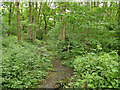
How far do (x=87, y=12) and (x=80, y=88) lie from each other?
4182 millimetres

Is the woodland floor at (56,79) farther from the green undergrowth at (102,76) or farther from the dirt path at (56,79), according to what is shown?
the green undergrowth at (102,76)

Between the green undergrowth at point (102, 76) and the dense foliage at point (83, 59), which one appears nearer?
the green undergrowth at point (102, 76)

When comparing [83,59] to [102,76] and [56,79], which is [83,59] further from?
[56,79]

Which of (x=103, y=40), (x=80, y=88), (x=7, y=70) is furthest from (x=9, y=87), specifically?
(x=103, y=40)

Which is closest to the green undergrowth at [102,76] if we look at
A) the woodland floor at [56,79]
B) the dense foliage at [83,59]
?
the dense foliage at [83,59]

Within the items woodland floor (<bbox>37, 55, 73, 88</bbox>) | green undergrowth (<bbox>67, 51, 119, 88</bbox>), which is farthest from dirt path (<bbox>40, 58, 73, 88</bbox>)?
green undergrowth (<bbox>67, 51, 119, 88</bbox>)

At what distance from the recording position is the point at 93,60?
14.0 feet

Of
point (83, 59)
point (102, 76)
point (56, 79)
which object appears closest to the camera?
point (102, 76)

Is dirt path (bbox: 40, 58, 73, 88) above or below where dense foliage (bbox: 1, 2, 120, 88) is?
below

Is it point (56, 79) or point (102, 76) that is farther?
point (56, 79)

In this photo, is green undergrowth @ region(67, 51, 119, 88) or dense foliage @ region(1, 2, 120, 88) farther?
dense foliage @ region(1, 2, 120, 88)

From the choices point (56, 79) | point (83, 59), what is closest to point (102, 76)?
point (83, 59)

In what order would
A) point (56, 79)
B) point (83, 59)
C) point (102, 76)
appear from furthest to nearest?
point (56, 79) < point (83, 59) < point (102, 76)

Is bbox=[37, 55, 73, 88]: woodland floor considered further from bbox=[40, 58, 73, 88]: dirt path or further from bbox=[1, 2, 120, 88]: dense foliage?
bbox=[1, 2, 120, 88]: dense foliage
